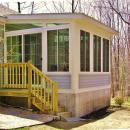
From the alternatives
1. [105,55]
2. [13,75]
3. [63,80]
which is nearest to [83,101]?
[63,80]

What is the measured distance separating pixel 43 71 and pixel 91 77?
7.16 feet

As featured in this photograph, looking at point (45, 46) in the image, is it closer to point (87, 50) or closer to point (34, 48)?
point (34, 48)

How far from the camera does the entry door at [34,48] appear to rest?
41.5 feet

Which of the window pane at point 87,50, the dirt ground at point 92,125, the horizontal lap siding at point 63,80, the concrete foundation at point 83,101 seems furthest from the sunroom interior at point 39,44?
the dirt ground at point 92,125

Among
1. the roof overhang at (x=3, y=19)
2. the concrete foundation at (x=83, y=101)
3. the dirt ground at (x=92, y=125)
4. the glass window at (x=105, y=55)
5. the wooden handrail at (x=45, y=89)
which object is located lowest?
the dirt ground at (x=92, y=125)

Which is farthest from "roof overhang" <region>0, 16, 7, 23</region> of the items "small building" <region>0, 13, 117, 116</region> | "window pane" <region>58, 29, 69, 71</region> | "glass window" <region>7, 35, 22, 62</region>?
"window pane" <region>58, 29, 69, 71</region>

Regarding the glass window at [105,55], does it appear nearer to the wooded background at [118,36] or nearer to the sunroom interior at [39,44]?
the sunroom interior at [39,44]

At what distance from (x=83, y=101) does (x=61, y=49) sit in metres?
2.18

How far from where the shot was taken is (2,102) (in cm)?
1267

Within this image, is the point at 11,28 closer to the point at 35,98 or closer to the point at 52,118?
the point at 35,98

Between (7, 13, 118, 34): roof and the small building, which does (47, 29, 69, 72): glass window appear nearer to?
the small building

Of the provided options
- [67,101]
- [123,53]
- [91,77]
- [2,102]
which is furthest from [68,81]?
[123,53]

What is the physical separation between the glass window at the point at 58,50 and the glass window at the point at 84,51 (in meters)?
0.69

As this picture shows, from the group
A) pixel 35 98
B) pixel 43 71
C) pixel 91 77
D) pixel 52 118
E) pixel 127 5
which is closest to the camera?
pixel 52 118
